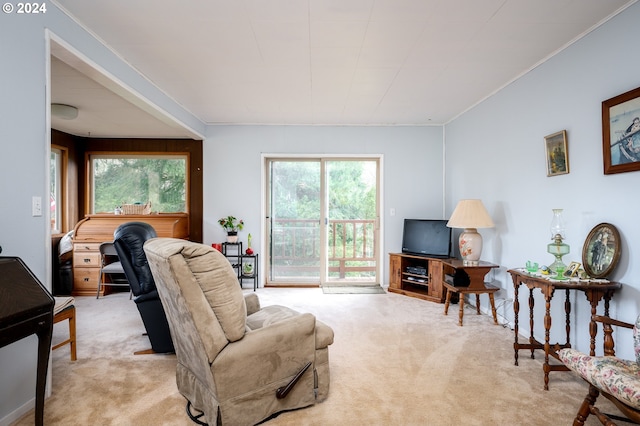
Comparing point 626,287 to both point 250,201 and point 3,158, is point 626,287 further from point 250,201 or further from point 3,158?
point 250,201

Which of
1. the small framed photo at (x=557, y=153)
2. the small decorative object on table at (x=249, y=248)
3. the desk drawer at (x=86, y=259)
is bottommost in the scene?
the desk drawer at (x=86, y=259)

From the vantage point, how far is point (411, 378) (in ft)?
7.72

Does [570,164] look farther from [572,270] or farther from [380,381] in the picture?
[380,381]

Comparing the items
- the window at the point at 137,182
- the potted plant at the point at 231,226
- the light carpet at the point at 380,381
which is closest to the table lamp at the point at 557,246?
the light carpet at the point at 380,381

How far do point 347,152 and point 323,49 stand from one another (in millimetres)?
2483

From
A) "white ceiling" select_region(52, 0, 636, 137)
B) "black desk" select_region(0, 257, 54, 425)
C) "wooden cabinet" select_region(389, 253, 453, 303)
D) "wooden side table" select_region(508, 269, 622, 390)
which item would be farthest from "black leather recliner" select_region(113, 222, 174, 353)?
"wooden cabinet" select_region(389, 253, 453, 303)

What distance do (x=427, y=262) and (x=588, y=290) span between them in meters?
2.50

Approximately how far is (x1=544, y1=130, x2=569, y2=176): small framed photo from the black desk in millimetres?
3456

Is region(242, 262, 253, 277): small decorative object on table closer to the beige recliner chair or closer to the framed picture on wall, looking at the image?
the beige recliner chair

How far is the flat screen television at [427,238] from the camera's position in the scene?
4.44 meters

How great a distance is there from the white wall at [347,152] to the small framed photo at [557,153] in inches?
90.0

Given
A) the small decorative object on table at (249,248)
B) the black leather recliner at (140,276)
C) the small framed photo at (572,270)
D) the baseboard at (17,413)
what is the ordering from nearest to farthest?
the baseboard at (17,413), the small framed photo at (572,270), the black leather recliner at (140,276), the small decorative object on table at (249,248)

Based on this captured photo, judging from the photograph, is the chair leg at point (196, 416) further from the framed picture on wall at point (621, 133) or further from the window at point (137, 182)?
the window at point (137, 182)

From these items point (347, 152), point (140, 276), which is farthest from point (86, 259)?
point (347, 152)
